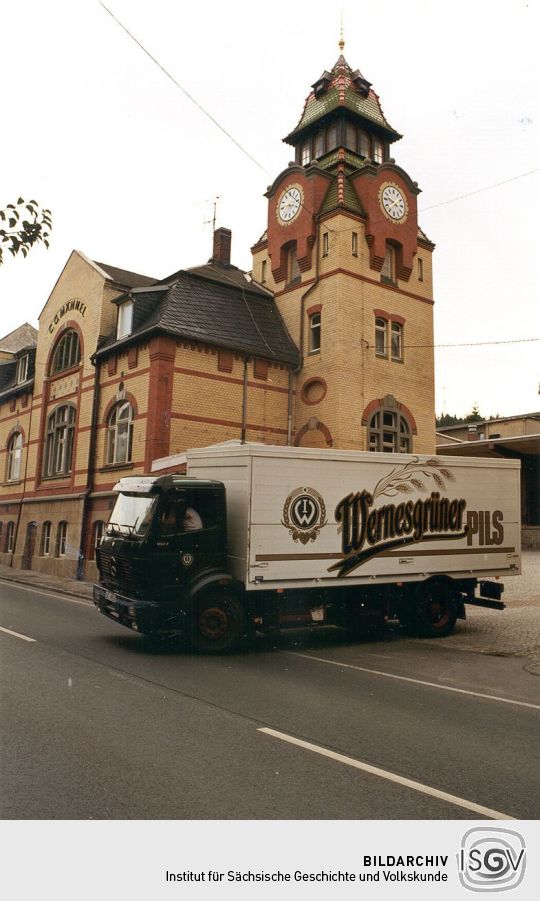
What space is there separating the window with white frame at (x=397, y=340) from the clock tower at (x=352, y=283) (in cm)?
5

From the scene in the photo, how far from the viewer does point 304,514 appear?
438 inches

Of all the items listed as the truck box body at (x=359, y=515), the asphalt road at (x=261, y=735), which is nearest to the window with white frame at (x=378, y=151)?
the truck box body at (x=359, y=515)

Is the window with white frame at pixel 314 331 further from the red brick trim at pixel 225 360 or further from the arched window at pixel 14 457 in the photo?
the arched window at pixel 14 457

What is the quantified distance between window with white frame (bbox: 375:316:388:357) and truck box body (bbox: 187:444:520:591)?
10.9 meters

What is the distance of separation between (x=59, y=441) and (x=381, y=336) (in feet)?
44.8

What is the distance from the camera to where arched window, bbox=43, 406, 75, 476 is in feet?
86.9

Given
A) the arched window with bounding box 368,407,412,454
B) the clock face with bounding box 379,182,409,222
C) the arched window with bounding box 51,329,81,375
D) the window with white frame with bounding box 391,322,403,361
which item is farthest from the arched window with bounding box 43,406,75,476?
the clock face with bounding box 379,182,409,222

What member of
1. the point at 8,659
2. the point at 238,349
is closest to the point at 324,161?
the point at 238,349

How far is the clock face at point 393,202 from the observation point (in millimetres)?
24422

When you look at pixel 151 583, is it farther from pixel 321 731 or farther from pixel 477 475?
pixel 477 475

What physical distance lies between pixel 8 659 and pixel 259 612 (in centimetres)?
382

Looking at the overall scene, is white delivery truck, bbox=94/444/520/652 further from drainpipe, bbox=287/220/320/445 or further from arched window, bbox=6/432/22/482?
arched window, bbox=6/432/22/482

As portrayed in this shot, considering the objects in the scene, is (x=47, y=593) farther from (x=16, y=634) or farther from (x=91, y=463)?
(x=16, y=634)

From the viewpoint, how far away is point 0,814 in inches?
159
